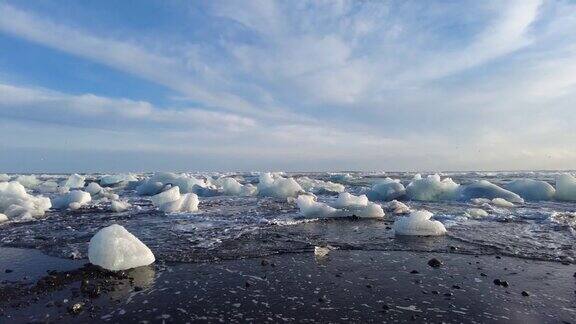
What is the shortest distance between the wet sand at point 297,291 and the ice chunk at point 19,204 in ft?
24.4

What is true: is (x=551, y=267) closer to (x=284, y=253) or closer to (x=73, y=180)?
(x=284, y=253)

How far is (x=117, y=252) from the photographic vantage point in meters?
6.61

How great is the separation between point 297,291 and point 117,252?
298 cm

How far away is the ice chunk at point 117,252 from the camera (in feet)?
21.5

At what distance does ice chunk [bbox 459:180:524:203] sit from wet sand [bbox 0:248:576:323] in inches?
510

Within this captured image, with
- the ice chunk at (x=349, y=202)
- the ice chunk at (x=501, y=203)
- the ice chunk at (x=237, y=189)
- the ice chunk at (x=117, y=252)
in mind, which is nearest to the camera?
the ice chunk at (x=117, y=252)

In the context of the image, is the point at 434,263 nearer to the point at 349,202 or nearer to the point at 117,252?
the point at 117,252

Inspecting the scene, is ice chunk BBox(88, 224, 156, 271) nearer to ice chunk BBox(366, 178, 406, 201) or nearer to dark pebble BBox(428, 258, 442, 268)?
dark pebble BBox(428, 258, 442, 268)

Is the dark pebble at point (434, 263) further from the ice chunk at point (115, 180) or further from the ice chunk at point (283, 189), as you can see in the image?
the ice chunk at point (115, 180)

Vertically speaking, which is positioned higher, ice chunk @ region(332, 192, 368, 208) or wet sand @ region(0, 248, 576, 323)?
ice chunk @ region(332, 192, 368, 208)

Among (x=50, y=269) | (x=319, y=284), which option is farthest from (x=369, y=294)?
(x=50, y=269)

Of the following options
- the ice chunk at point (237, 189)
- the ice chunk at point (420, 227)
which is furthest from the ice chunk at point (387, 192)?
the ice chunk at point (420, 227)

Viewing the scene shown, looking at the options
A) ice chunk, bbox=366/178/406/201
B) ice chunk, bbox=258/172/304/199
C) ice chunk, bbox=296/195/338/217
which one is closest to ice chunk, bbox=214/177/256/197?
ice chunk, bbox=258/172/304/199

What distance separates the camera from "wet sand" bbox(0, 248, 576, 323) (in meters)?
4.78
